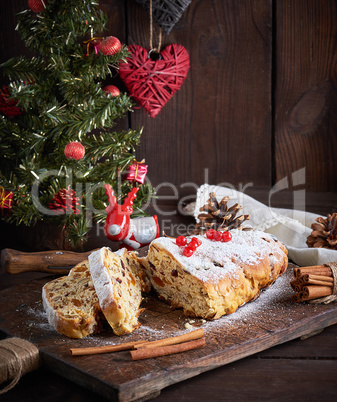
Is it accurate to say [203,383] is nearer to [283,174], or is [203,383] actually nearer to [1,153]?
[1,153]

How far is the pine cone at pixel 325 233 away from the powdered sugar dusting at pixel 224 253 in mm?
343

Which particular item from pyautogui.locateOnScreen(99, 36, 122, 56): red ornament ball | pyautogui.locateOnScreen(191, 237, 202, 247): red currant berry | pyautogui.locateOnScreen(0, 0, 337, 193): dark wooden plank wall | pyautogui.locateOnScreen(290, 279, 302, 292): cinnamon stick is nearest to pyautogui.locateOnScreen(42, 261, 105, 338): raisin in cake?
pyautogui.locateOnScreen(191, 237, 202, 247): red currant berry

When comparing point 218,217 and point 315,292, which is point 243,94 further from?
point 315,292

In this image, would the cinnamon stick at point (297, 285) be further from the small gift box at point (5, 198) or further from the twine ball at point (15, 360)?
the small gift box at point (5, 198)

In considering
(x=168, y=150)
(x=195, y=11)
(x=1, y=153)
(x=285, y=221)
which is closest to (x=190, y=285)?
(x=285, y=221)

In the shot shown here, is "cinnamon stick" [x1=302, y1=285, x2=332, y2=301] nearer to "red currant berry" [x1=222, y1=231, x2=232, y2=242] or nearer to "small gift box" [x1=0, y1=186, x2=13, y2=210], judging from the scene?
"red currant berry" [x1=222, y1=231, x2=232, y2=242]

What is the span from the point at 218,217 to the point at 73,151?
768 mm

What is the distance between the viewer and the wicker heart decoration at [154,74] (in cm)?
Result: 278

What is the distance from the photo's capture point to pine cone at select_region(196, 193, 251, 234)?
7.52 ft

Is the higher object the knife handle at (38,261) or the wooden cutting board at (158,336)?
the knife handle at (38,261)

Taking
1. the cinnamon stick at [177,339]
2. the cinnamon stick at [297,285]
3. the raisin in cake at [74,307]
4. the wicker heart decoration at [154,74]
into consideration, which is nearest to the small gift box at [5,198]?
the raisin in cake at [74,307]

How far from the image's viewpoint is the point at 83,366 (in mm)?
1272

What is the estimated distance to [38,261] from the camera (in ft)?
6.45

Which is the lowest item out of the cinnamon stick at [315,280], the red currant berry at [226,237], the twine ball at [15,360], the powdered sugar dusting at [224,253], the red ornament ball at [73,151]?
the twine ball at [15,360]
